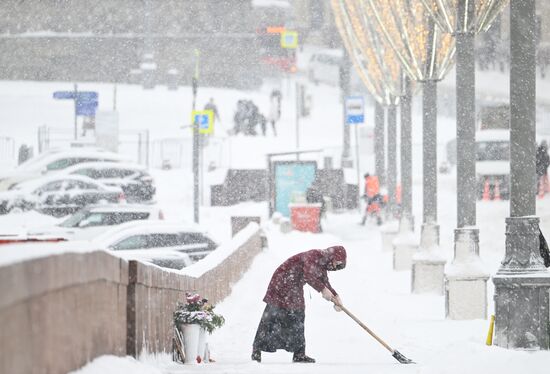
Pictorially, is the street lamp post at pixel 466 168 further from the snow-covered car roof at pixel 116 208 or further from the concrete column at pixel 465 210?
the snow-covered car roof at pixel 116 208

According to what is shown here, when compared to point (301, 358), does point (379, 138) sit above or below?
above

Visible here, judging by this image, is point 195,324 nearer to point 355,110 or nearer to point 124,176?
point 355,110

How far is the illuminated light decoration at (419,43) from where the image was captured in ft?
64.5

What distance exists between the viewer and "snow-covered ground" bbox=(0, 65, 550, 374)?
30.6ft

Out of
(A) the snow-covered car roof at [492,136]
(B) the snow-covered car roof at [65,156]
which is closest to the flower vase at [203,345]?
(B) the snow-covered car roof at [65,156]

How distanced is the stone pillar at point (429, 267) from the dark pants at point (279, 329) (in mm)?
7600

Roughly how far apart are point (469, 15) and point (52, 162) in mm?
21762

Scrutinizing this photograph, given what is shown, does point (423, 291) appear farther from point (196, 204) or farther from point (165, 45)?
point (165, 45)

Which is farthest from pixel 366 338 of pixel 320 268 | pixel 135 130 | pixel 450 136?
pixel 450 136

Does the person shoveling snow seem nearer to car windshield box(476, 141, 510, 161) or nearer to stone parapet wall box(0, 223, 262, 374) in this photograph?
stone parapet wall box(0, 223, 262, 374)

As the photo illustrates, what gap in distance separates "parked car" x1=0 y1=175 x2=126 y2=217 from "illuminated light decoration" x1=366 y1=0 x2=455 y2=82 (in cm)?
1245

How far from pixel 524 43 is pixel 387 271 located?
12.3 meters

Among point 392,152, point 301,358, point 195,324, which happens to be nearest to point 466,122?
point 301,358

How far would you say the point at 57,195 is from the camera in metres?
30.5
